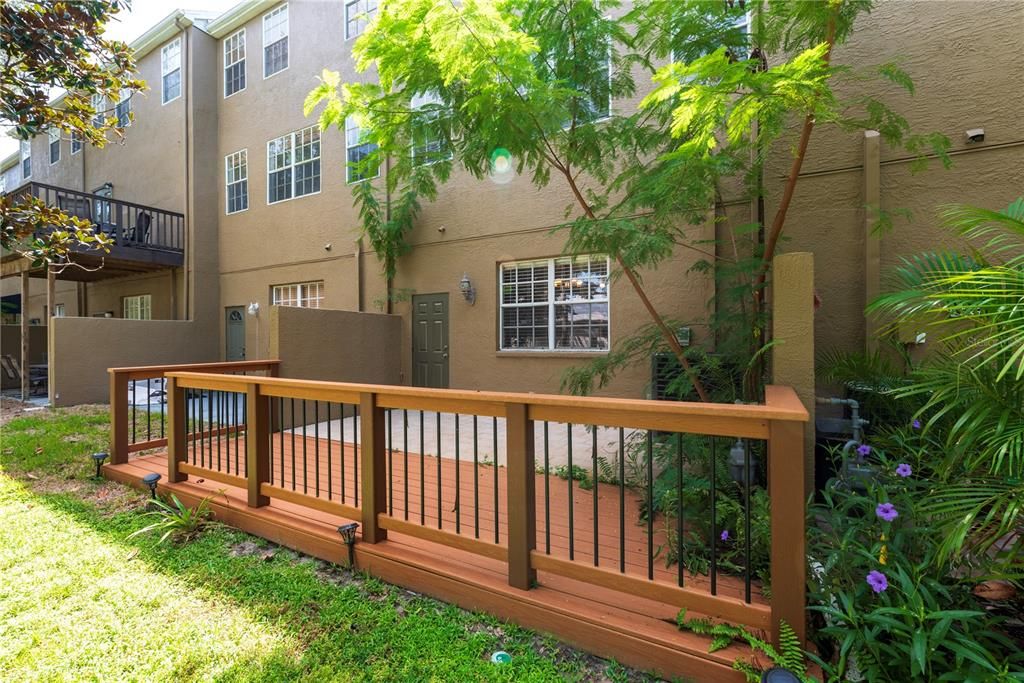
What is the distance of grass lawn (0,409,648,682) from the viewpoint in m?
2.09

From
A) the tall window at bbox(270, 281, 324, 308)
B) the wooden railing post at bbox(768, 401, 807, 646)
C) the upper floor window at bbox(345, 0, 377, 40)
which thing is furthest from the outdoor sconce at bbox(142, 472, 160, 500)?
the upper floor window at bbox(345, 0, 377, 40)

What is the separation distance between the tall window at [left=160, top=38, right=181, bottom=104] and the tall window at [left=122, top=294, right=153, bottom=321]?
4.88 meters

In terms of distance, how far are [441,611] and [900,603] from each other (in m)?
2.00

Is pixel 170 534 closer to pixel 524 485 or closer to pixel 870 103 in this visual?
pixel 524 485

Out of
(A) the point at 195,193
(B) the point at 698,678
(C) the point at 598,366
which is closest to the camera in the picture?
(B) the point at 698,678

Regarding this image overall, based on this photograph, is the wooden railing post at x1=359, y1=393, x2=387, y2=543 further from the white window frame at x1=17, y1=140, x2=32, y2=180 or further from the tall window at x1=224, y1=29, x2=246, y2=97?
the white window frame at x1=17, y1=140, x2=32, y2=180

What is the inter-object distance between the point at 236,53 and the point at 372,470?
1233cm

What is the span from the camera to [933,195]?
15.0 ft

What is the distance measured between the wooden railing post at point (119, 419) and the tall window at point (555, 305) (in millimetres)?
4679

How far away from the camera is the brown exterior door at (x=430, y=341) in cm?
808

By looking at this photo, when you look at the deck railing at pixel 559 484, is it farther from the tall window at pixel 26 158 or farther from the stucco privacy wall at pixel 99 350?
the tall window at pixel 26 158

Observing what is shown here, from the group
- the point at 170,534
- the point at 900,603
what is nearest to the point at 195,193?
the point at 170,534

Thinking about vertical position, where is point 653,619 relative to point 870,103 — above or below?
below

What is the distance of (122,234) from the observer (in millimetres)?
10070
